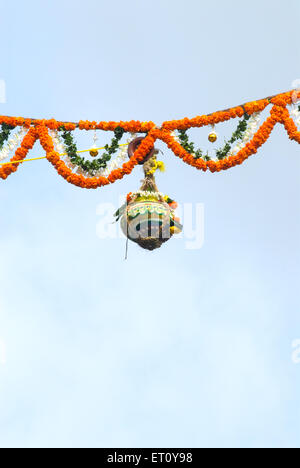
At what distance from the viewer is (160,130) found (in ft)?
45.3

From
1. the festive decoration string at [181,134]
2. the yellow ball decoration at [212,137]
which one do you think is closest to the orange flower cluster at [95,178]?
the festive decoration string at [181,134]

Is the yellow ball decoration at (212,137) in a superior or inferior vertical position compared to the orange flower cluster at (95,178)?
superior

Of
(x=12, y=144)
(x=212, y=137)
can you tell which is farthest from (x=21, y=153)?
(x=212, y=137)

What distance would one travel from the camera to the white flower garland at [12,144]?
45.9ft

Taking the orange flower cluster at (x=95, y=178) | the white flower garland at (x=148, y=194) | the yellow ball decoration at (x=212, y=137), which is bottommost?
the white flower garland at (x=148, y=194)

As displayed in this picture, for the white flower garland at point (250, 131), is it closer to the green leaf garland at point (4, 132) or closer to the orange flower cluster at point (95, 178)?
the orange flower cluster at point (95, 178)

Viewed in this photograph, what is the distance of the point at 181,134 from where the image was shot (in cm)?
1379

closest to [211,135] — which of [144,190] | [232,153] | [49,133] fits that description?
[232,153]

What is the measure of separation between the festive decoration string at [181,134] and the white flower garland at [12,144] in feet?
0.30

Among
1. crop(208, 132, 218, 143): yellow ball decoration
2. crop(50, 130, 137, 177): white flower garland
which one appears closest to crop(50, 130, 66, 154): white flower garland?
crop(50, 130, 137, 177): white flower garland

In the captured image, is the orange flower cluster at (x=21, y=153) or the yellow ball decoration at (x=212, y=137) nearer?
the yellow ball decoration at (x=212, y=137)

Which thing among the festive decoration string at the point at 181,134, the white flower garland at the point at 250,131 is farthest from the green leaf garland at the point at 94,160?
the white flower garland at the point at 250,131

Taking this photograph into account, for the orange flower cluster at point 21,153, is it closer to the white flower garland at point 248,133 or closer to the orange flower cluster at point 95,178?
the orange flower cluster at point 95,178

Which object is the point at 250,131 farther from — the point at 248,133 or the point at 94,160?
the point at 94,160
